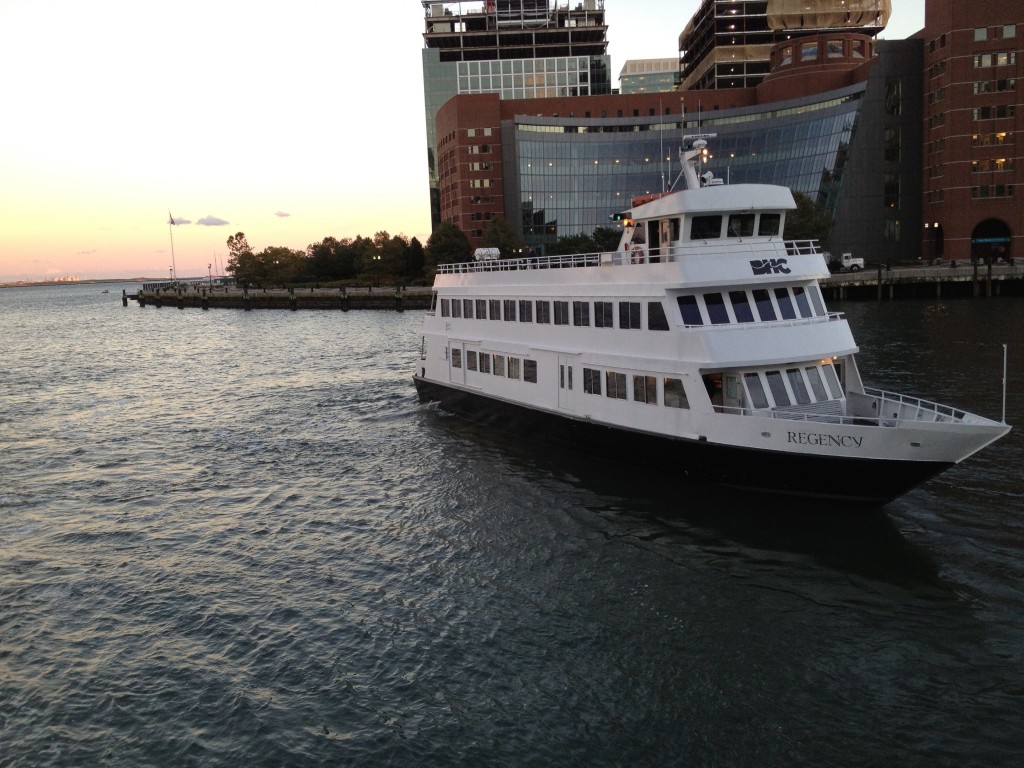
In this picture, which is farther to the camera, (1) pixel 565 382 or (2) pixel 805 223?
(2) pixel 805 223

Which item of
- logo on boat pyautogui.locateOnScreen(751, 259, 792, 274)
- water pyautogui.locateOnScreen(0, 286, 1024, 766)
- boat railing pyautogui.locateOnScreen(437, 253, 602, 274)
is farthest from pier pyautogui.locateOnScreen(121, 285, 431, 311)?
logo on boat pyautogui.locateOnScreen(751, 259, 792, 274)

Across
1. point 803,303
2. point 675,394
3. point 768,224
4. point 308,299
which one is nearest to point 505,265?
point 768,224

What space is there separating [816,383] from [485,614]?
12.6 metres

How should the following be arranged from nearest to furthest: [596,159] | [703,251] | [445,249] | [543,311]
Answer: [703,251] < [543,311] < [445,249] < [596,159]

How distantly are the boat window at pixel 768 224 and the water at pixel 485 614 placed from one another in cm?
869

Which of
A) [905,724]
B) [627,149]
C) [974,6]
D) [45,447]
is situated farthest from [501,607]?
[627,149]

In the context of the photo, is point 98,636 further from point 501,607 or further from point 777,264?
point 777,264

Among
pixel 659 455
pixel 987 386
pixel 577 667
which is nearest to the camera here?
pixel 577 667

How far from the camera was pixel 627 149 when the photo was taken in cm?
14212

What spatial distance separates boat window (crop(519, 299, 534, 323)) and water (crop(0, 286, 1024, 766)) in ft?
16.6

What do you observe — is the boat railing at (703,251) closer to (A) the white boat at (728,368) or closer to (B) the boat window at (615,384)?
(A) the white boat at (728,368)

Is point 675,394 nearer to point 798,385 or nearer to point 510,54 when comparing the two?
point 798,385

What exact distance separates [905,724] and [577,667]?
5804 millimetres

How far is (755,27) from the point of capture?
173625 mm
